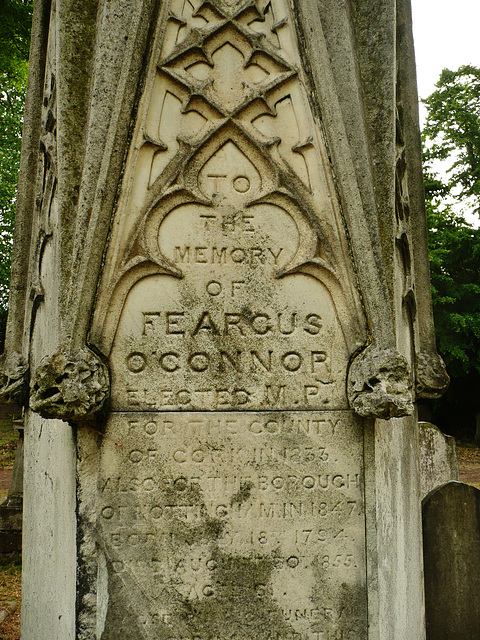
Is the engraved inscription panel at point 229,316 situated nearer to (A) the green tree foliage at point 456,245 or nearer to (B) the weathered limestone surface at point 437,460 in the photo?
(B) the weathered limestone surface at point 437,460

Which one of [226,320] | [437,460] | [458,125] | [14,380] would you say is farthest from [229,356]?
[458,125]

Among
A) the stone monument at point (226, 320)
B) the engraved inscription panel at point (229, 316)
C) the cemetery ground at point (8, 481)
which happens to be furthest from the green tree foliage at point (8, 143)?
the engraved inscription panel at point (229, 316)

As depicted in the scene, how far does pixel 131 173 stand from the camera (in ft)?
9.50

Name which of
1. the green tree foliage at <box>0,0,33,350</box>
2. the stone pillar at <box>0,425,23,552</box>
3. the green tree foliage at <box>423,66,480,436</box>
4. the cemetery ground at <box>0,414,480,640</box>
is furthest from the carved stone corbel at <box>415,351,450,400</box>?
the green tree foliage at <box>423,66,480,436</box>

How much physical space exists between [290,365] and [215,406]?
421 mm

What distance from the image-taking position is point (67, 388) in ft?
8.64

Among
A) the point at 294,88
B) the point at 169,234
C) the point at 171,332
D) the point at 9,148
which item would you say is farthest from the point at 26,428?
the point at 9,148

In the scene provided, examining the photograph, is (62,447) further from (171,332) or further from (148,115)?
(148,115)

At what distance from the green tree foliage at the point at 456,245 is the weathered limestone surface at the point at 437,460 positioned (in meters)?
12.5

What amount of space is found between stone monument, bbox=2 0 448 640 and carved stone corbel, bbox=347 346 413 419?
0.4 inches

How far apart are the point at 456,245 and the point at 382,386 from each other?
1947 centimetres

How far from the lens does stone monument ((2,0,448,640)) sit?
9.25 feet

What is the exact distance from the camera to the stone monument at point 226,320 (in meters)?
2.82

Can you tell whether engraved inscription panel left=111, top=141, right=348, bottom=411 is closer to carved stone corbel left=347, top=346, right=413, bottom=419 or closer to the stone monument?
the stone monument
